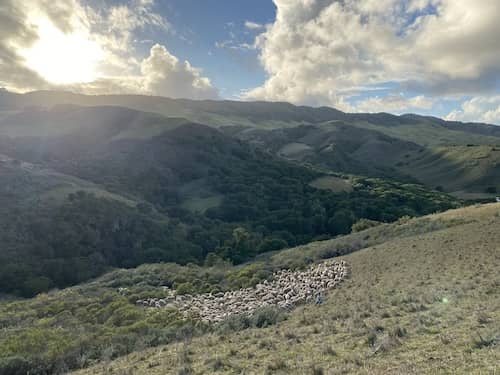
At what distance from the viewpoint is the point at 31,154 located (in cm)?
10588

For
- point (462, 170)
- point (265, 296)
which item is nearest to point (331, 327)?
point (265, 296)

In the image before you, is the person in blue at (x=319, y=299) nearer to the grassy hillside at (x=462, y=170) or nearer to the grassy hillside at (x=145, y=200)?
the grassy hillside at (x=145, y=200)

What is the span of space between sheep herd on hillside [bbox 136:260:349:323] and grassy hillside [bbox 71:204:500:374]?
1.62 meters

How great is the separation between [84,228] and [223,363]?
164 feet

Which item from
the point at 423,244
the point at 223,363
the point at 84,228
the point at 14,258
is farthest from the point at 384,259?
the point at 84,228

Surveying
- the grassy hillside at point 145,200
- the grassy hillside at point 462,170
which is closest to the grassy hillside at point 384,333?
the grassy hillside at point 145,200

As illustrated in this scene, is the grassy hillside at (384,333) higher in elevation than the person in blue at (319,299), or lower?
higher

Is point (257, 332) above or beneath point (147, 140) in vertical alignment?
beneath

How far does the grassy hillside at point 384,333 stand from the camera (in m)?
8.16

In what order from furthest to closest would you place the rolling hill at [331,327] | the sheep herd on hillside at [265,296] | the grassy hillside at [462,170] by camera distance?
the grassy hillside at [462,170] < the sheep herd on hillside at [265,296] < the rolling hill at [331,327]

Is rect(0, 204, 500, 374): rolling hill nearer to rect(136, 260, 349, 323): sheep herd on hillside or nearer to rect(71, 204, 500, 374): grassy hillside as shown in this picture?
rect(71, 204, 500, 374): grassy hillside

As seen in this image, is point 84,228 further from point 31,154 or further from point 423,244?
point 31,154

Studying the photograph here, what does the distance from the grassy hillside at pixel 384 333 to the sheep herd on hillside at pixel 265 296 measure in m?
1.62

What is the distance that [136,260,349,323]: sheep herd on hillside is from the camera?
2077 cm
